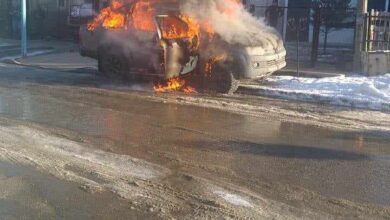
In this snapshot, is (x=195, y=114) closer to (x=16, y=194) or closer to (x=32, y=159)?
(x=32, y=159)

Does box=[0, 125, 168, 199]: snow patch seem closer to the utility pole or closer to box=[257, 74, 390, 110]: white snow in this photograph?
box=[257, 74, 390, 110]: white snow

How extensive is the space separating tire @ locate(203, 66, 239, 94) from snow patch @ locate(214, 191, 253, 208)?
6.20 meters

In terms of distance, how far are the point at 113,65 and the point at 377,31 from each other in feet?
23.4

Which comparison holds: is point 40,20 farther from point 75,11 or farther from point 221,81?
point 221,81

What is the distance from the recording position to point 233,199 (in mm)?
5160

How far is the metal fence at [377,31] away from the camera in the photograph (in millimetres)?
14352

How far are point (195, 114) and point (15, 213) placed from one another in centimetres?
484

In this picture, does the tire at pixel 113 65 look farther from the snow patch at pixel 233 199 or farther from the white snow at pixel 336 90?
the snow patch at pixel 233 199

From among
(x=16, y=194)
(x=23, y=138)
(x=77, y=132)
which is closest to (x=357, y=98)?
(x=77, y=132)

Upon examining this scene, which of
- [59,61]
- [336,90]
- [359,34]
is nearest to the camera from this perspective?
[336,90]

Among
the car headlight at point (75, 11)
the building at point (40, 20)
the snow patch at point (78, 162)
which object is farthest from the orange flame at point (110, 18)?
the building at point (40, 20)

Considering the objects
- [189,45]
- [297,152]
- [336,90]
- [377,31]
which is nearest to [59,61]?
[189,45]

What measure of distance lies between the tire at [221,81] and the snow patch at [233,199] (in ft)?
20.3

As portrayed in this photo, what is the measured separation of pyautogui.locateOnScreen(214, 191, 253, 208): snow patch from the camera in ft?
16.5
